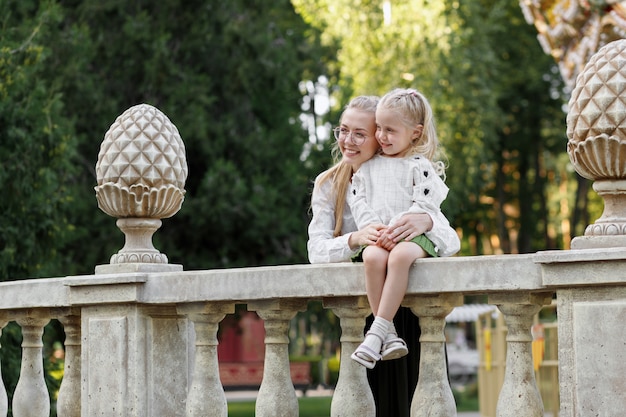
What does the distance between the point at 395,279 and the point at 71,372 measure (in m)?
Result: 2.10

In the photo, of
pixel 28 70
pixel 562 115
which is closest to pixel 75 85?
pixel 28 70

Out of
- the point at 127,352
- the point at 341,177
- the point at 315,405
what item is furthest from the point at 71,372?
the point at 315,405

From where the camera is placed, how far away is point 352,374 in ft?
17.8

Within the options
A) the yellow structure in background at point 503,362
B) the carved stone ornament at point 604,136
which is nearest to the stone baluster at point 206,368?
the carved stone ornament at point 604,136

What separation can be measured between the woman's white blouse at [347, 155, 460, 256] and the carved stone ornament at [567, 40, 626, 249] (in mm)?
717

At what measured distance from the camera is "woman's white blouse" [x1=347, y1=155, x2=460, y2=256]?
550 centimetres

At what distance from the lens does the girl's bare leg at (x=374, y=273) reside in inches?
207

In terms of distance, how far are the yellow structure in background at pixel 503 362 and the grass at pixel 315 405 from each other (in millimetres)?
5438

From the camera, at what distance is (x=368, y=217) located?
5547mm

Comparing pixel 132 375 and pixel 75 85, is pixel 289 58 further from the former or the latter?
pixel 132 375

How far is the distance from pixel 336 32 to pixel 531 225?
35.3 feet

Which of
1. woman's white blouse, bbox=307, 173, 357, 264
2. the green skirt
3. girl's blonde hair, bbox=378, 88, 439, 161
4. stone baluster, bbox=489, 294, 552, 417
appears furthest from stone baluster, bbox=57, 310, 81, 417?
stone baluster, bbox=489, 294, 552, 417

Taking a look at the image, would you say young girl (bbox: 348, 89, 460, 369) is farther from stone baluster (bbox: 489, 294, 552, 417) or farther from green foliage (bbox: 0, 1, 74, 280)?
green foliage (bbox: 0, 1, 74, 280)

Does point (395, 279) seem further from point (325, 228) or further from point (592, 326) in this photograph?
point (592, 326)
